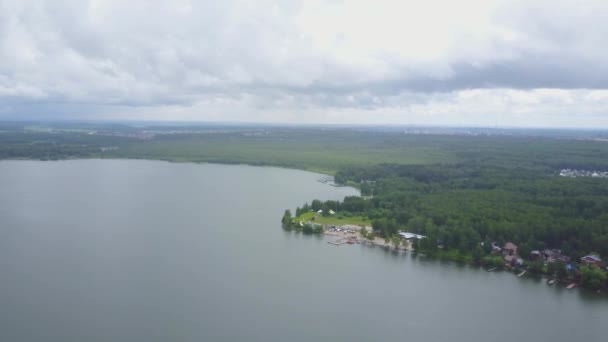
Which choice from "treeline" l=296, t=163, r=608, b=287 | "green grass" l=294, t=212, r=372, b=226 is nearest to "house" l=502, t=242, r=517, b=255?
"treeline" l=296, t=163, r=608, b=287

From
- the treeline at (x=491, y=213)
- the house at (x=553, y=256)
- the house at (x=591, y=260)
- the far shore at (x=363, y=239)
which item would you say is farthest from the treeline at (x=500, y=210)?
the far shore at (x=363, y=239)

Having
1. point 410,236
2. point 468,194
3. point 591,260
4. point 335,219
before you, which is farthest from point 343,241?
point 468,194

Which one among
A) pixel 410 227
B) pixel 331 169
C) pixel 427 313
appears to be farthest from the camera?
pixel 331 169

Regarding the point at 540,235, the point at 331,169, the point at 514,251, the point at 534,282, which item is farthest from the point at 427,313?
the point at 331,169

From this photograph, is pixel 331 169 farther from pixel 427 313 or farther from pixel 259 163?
pixel 427 313

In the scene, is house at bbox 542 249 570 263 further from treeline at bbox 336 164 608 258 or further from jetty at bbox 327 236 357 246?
jetty at bbox 327 236 357 246

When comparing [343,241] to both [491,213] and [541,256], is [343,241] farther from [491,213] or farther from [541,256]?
[541,256]
